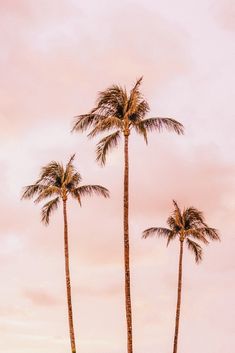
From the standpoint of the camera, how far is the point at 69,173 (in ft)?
166

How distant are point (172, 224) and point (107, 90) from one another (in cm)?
2252

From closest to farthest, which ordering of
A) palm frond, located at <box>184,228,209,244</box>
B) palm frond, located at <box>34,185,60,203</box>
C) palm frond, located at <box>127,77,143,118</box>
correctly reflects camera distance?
palm frond, located at <box>127,77,143,118</box> → palm frond, located at <box>34,185,60,203</box> → palm frond, located at <box>184,228,209,244</box>

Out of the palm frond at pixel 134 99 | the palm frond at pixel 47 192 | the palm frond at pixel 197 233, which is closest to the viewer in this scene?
the palm frond at pixel 134 99

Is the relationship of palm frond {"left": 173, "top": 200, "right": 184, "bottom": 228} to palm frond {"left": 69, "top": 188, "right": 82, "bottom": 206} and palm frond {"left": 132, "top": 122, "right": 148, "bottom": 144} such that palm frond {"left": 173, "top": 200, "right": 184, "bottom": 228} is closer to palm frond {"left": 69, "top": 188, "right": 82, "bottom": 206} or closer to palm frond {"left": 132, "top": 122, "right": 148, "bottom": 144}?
palm frond {"left": 69, "top": 188, "right": 82, "bottom": 206}

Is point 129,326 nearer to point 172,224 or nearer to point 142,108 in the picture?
point 142,108

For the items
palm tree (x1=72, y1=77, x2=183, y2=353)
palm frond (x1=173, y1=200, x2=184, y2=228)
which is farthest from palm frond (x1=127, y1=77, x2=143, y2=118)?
palm frond (x1=173, y1=200, x2=184, y2=228)

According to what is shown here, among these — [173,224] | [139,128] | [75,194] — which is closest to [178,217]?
[173,224]

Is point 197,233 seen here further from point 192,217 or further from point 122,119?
point 122,119

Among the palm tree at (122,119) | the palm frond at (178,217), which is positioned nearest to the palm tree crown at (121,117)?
the palm tree at (122,119)

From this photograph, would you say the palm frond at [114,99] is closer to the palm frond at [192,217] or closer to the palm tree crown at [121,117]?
the palm tree crown at [121,117]

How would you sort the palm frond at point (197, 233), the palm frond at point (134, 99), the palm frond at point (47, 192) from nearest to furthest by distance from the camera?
the palm frond at point (134, 99), the palm frond at point (47, 192), the palm frond at point (197, 233)

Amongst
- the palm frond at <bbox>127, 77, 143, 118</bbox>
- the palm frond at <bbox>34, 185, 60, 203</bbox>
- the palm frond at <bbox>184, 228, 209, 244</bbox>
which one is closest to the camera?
the palm frond at <bbox>127, 77, 143, 118</bbox>

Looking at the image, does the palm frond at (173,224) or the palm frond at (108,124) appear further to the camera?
the palm frond at (173,224)

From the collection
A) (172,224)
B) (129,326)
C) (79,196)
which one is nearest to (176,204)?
(172,224)
